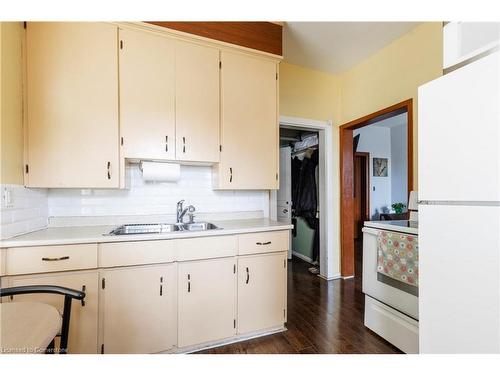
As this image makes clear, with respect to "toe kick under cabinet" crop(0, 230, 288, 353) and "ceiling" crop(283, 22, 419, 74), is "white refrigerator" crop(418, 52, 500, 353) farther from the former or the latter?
"ceiling" crop(283, 22, 419, 74)

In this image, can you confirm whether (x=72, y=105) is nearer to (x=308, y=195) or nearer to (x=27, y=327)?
(x=27, y=327)

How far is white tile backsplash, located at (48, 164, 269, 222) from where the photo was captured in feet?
6.02

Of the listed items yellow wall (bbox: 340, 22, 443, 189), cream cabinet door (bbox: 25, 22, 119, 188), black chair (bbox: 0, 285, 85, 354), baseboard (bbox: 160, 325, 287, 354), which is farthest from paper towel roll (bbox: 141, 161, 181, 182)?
yellow wall (bbox: 340, 22, 443, 189)

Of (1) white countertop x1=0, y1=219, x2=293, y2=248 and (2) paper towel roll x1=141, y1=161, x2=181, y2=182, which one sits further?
(2) paper towel roll x1=141, y1=161, x2=181, y2=182

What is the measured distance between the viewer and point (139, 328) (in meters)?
1.52

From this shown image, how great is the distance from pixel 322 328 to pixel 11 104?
2687 mm

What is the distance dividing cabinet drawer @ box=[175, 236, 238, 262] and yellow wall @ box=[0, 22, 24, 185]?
3.49 ft

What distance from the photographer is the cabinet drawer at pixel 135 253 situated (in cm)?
144

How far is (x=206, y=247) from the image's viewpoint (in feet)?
5.48

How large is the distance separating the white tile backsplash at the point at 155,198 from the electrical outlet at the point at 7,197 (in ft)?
1.41

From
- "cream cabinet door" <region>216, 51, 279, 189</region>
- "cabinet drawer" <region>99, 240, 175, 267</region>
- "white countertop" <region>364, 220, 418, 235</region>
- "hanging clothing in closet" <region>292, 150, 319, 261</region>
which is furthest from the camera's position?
"hanging clothing in closet" <region>292, 150, 319, 261</region>

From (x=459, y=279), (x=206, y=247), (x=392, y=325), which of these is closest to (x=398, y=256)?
(x=392, y=325)

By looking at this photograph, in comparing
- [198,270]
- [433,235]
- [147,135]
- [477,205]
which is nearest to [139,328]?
[198,270]
